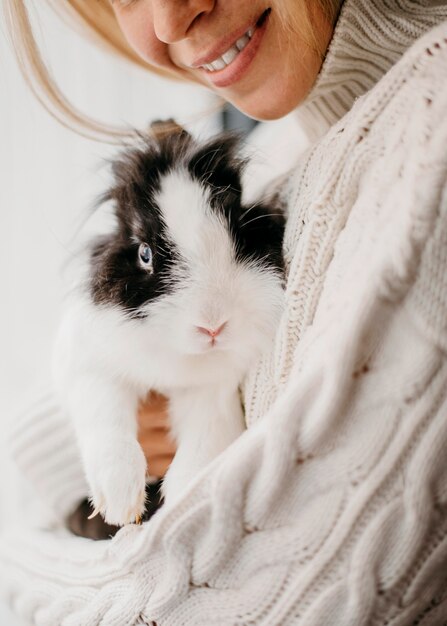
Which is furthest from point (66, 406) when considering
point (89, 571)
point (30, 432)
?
point (89, 571)

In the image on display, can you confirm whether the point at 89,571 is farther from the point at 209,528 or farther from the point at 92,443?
the point at 209,528

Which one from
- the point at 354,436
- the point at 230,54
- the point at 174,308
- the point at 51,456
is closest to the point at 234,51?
the point at 230,54

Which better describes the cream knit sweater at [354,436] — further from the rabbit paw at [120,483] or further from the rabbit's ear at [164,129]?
the rabbit's ear at [164,129]

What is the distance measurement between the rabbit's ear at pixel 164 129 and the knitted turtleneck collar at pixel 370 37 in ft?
0.63

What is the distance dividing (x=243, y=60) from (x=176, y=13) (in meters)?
0.10

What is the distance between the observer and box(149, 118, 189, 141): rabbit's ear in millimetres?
925

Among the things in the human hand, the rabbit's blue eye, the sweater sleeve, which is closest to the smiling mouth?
the rabbit's blue eye

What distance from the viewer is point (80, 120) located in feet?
4.10

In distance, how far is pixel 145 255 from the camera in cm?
84

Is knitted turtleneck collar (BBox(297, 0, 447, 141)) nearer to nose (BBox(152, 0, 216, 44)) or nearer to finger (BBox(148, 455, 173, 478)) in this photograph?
nose (BBox(152, 0, 216, 44))

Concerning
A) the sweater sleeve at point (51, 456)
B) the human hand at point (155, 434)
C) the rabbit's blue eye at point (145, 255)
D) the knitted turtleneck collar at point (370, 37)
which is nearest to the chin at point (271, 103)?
the knitted turtleneck collar at point (370, 37)

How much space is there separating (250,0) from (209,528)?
637 millimetres

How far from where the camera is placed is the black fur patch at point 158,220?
83 centimetres

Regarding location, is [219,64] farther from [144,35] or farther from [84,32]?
[84,32]
